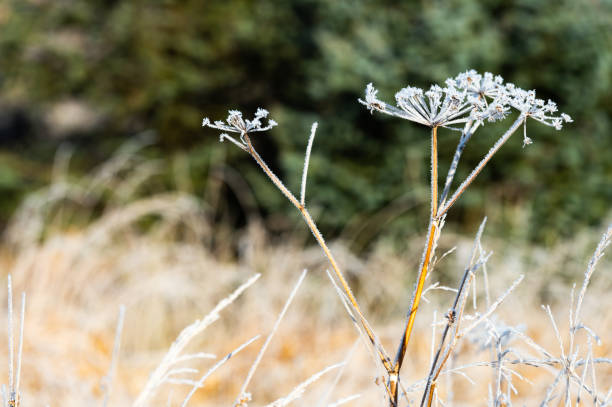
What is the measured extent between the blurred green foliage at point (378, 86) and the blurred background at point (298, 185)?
0.01 m

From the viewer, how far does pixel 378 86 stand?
2.89 metres

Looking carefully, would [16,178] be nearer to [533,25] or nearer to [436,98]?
[533,25]

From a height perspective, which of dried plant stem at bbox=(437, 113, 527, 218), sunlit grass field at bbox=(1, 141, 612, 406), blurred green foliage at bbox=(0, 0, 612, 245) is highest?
dried plant stem at bbox=(437, 113, 527, 218)

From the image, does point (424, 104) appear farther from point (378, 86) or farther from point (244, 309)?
point (378, 86)

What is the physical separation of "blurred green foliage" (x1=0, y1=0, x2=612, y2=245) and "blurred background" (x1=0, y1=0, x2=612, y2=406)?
0.01 meters

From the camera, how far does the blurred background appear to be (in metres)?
2.35

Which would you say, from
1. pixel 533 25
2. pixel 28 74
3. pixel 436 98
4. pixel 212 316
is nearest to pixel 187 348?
pixel 212 316

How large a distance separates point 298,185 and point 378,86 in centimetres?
70

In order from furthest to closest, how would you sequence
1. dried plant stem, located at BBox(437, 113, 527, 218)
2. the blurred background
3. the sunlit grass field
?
the blurred background
the sunlit grass field
dried plant stem, located at BBox(437, 113, 527, 218)

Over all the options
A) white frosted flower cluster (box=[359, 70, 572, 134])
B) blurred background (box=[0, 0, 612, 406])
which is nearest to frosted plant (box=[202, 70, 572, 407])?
white frosted flower cluster (box=[359, 70, 572, 134])

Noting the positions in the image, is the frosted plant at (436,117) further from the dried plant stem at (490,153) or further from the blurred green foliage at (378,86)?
the blurred green foliage at (378,86)

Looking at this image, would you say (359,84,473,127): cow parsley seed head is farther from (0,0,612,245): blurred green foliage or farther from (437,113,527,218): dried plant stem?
(0,0,612,245): blurred green foliage

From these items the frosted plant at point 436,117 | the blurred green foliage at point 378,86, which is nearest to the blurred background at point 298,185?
the blurred green foliage at point 378,86

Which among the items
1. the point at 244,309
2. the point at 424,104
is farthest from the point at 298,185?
the point at 424,104
